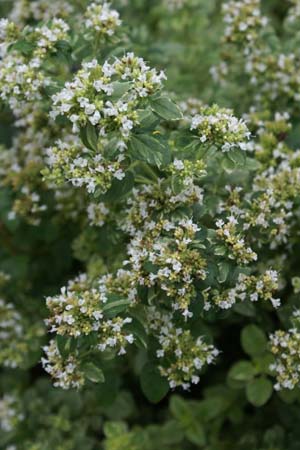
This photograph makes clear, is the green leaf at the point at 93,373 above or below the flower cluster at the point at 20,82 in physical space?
below

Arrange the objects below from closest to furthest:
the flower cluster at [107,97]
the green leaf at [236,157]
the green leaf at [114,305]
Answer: the flower cluster at [107,97], the green leaf at [114,305], the green leaf at [236,157]

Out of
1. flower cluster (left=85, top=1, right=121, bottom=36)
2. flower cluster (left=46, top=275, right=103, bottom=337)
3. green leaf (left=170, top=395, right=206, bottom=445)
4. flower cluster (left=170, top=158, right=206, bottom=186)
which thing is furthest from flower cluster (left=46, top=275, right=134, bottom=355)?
flower cluster (left=85, top=1, right=121, bottom=36)

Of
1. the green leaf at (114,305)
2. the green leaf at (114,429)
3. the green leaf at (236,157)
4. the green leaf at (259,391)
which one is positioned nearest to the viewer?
the green leaf at (114,305)

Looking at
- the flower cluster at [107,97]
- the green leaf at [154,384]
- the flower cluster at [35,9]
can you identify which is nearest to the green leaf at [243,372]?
the green leaf at [154,384]

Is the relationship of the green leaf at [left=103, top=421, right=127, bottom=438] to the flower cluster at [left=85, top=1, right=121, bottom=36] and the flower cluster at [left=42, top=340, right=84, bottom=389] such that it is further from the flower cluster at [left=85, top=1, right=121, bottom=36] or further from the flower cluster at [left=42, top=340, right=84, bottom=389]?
the flower cluster at [left=85, top=1, right=121, bottom=36]

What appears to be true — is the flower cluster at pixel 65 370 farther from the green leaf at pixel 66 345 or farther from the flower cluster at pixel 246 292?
the flower cluster at pixel 246 292

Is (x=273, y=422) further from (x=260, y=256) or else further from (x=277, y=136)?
(x=277, y=136)

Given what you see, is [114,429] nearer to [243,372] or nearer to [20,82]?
[243,372]

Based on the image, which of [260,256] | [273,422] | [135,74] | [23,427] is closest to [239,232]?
[260,256]
